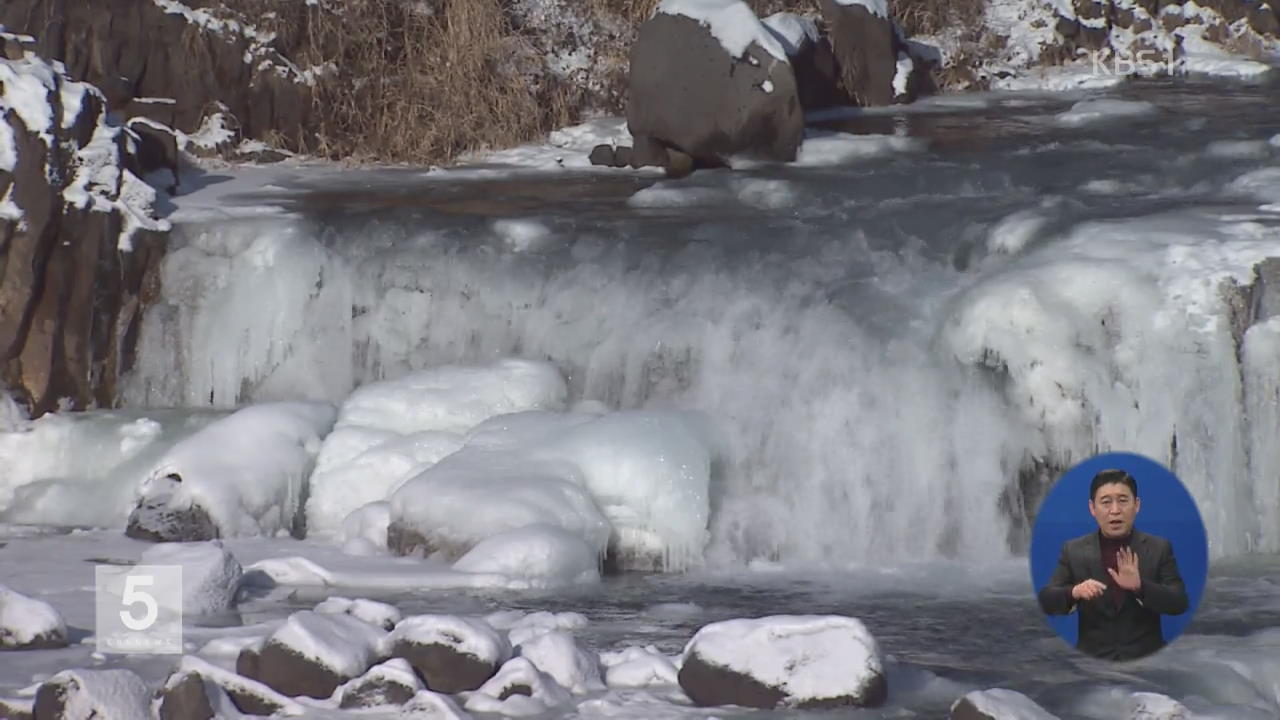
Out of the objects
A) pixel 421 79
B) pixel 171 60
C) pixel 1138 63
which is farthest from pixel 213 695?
pixel 1138 63

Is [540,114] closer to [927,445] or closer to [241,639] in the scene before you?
[927,445]

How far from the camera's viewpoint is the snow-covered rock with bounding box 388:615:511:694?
447cm

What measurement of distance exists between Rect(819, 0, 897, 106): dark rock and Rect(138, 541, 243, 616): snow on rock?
713 cm

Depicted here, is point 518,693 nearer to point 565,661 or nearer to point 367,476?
point 565,661

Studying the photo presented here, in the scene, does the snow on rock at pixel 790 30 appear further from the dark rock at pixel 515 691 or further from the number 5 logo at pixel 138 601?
the dark rock at pixel 515 691

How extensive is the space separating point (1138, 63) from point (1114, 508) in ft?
33.3

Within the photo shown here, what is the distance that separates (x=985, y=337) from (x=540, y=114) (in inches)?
208

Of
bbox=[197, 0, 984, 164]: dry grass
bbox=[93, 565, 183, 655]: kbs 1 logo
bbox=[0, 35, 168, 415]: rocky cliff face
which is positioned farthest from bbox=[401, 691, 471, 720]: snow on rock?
bbox=[197, 0, 984, 164]: dry grass

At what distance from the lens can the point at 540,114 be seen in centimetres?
1130

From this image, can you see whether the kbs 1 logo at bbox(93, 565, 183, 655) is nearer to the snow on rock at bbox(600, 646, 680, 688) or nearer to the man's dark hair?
the snow on rock at bbox(600, 646, 680, 688)

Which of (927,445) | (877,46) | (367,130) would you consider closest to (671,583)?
(927,445)

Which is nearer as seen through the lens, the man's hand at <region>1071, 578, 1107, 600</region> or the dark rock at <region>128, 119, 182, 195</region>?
the man's hand at <region>1071, 578, 1107, 600</region>

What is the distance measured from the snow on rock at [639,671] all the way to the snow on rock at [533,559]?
3.45 feet

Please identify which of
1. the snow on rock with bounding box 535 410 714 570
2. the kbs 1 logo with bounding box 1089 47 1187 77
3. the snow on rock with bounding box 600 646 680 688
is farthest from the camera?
the kbs 1 logo with bounding box 1089 47 1187 77
